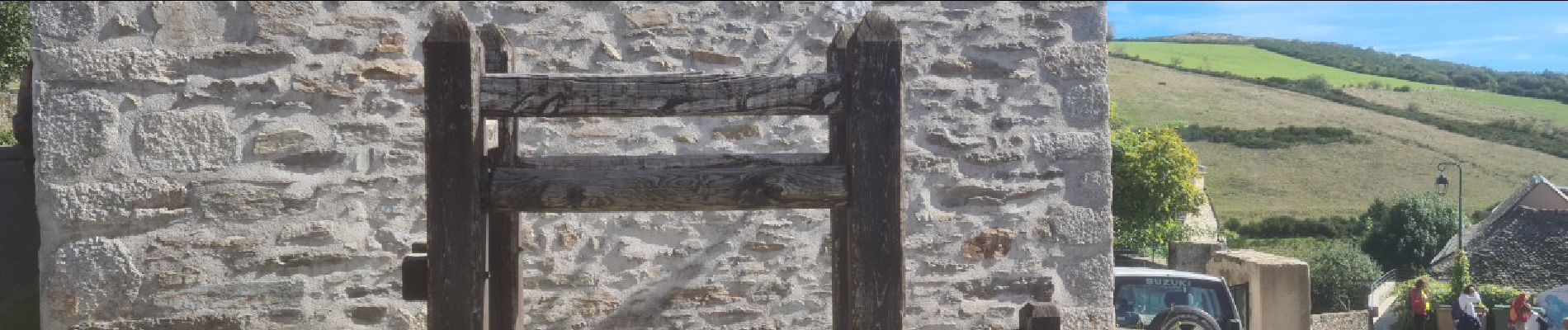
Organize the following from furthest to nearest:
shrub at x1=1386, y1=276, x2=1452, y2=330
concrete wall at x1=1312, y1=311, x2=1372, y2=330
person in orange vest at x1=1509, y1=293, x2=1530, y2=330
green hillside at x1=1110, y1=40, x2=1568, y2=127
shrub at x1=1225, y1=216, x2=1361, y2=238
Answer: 1. green hillside at x1=1110, y1=40, x2=1568, y2=127
2. shrub at x1=1225, y1=216, x2=1361, y2=238
3. concrete wall at x1=1312, y1=311, x2=1372, y2=330
4. shrub at x1=1386, y1=276, x2=1452, y2=330
5. person in orange vest at x1=1509, y1=293, x2=1530, y2=330

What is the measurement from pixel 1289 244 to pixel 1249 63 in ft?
105

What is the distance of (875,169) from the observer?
212cm

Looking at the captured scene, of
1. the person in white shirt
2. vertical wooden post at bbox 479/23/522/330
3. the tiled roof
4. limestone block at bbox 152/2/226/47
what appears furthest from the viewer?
the tiled roof

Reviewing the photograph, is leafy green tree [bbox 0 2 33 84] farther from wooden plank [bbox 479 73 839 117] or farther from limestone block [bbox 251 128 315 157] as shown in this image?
wooden plank [bbox 479 73 839 117]

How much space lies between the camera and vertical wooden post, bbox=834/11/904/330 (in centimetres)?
210

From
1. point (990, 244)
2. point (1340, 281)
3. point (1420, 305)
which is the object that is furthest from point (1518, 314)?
point (1340, 281)

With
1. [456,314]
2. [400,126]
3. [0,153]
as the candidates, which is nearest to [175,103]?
[400,126]

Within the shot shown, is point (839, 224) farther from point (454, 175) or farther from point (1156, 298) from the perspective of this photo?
point (1156, 298)

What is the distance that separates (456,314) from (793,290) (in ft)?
7.96

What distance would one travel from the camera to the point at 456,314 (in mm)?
2111

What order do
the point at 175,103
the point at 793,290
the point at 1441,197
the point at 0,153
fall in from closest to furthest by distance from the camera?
the point at 175,103, the point at 793,290, the point at 0,153, the point at 1441,197

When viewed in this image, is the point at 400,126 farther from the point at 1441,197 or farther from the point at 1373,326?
the point at 1441,197

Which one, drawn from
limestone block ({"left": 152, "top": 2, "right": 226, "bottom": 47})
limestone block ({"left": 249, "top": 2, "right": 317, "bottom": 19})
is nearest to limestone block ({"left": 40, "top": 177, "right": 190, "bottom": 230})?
limestone block ({"left": 152, "top": 2, "right": 226, "bottom": 47})

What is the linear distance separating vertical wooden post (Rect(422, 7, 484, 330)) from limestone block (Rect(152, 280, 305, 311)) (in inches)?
94.0
